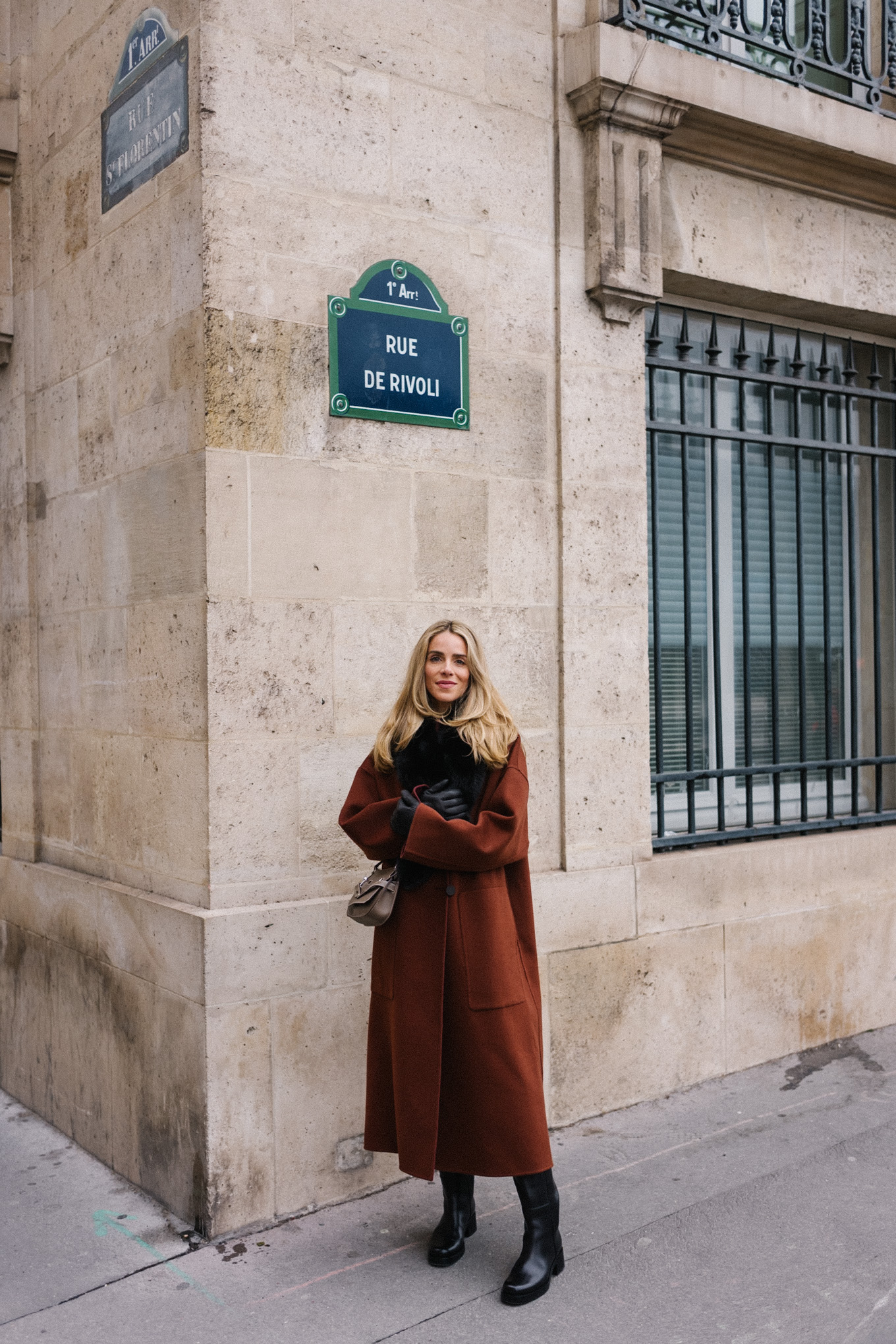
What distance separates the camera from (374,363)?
4.16m

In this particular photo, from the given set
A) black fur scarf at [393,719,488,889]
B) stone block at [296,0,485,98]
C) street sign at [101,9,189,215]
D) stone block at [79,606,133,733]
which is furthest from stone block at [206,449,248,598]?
stone block at [296,0,485,98]

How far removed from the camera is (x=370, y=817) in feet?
11.5

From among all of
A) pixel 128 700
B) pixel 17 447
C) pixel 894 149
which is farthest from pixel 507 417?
pixel 894 149

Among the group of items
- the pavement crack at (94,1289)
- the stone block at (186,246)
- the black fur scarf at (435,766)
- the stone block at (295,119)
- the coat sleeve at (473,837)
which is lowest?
the pavement crack at (94,1289)

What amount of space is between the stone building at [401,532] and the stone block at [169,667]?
0.07 feet

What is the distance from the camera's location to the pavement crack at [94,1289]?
3324mm

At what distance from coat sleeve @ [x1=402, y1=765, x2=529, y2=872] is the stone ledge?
9.41ft

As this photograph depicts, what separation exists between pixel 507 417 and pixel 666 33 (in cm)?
188

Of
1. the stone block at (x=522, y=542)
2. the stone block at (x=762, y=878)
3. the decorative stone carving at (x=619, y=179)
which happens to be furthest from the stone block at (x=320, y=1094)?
the decorative stone carving at (x=619, y=179)

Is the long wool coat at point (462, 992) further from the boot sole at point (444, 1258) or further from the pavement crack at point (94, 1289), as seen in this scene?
the pavement crack at point (94, 1289)

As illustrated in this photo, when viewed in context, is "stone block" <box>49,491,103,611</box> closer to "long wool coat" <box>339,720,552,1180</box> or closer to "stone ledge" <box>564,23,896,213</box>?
"long wool coat" <box>339,720,552,1180</box>

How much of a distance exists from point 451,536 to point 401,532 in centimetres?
22

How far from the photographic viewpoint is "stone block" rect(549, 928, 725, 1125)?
4590 millimetres

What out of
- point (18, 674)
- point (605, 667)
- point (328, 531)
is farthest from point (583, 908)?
point (18, 674)
